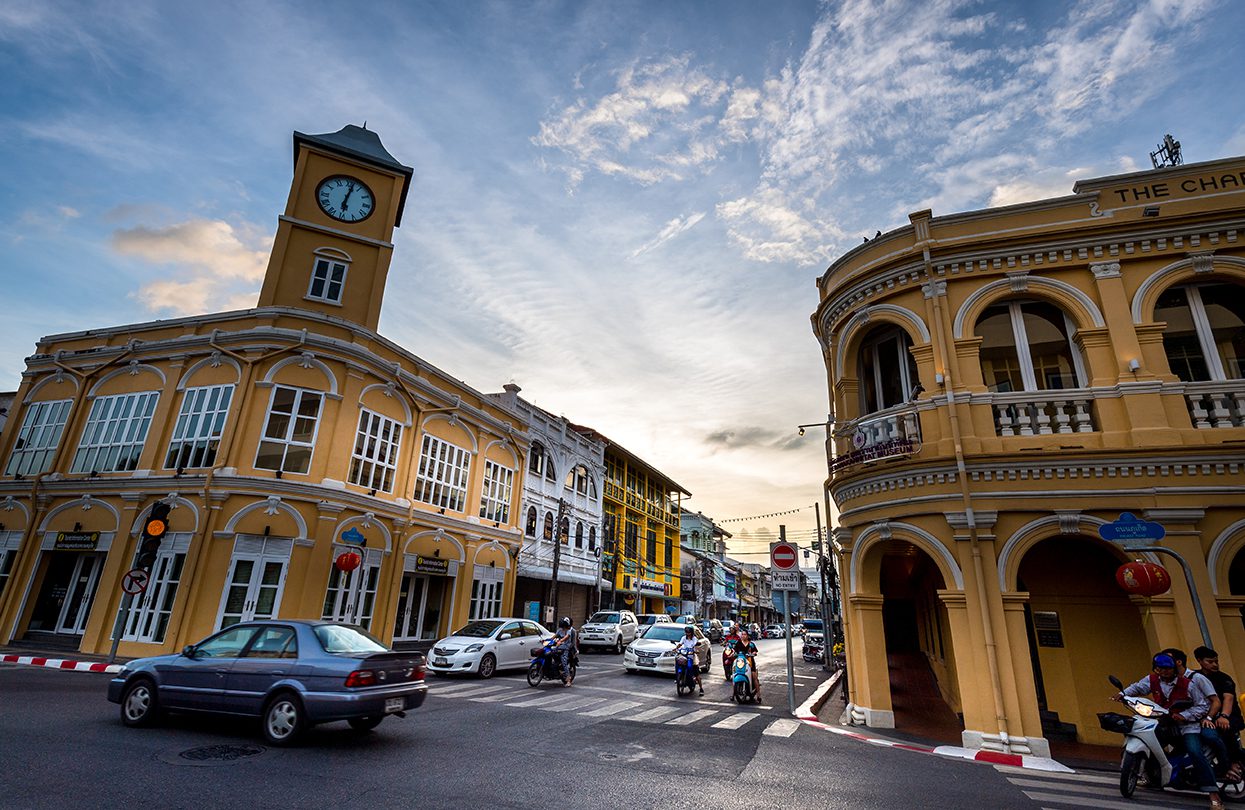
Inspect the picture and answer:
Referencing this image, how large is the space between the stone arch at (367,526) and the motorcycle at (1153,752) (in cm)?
1768

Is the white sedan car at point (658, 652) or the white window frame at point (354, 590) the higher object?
the white window frame at point (354, 590)

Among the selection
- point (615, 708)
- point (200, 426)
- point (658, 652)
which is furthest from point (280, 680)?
point (658, 652)

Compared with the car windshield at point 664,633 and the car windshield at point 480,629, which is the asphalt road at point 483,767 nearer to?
the car windshield at point 480,629

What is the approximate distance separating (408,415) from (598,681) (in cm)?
1089

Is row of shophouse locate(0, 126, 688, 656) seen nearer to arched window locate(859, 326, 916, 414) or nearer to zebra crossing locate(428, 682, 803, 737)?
zebra crossing locate(428, 682, 803, 737)

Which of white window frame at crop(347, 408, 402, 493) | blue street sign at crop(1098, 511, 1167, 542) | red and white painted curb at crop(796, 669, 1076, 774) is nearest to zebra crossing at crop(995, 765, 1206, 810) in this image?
red and white painted curb at crop(796, 669, 1076, 774)

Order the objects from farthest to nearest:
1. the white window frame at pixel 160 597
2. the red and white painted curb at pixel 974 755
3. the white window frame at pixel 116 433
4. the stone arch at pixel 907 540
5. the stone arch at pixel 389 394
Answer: the stone arch at pixel 389 394 < the white window frame at pixel 116 433 < the white window frame at pixel 160 597 < the stone arch at pixel 907 540 < the red and white painted curb at pixel 974 755

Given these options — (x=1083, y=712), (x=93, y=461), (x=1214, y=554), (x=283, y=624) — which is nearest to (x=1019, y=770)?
(x=1083, y=712)

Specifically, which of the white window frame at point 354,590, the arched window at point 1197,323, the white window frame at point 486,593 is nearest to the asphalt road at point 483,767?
the white window frame at point 354,590

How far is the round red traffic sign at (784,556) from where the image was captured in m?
12.8

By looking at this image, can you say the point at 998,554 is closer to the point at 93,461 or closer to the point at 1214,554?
the point at 1214,554

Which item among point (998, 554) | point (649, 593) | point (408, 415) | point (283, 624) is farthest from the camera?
point (649, 593)

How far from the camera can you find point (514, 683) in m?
15.2

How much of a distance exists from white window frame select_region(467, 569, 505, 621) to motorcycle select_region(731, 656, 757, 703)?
1281 cm
